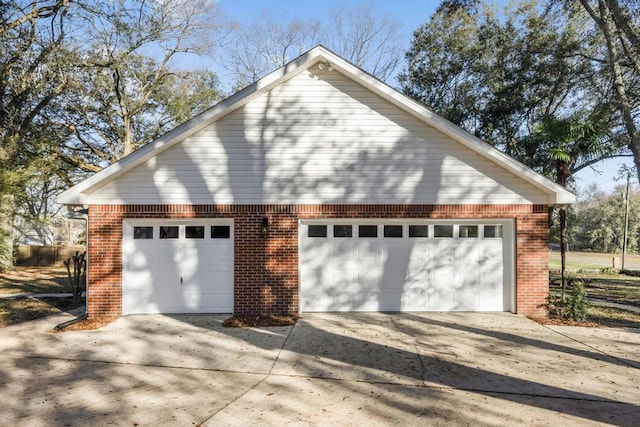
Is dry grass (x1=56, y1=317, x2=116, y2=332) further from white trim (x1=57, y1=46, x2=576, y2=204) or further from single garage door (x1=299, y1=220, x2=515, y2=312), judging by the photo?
single garage door (x1=299, y1=220, x2=515, y2=312)

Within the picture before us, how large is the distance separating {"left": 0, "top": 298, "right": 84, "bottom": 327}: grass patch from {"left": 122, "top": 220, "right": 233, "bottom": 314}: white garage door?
7.95 ft

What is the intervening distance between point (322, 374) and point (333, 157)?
A: 5.22 meters

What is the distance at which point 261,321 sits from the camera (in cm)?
862

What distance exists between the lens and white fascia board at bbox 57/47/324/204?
8.73m

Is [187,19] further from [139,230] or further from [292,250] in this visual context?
[292,250]

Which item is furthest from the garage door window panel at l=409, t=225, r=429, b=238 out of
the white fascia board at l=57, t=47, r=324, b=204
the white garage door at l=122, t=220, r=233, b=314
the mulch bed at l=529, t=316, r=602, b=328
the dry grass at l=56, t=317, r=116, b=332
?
the dry grass at l=56, t=317, r=116, b=332

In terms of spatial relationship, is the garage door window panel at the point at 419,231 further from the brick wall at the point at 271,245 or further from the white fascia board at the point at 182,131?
the white fascia board at the point at 182,131

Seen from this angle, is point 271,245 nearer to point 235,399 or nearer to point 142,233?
point 142,233

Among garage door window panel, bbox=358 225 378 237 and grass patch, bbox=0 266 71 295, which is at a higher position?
garage door window panel, bbox=358 225 378 237

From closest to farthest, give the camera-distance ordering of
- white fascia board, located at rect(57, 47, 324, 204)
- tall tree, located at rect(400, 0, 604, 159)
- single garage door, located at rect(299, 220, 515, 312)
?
white fascia board, located at rect(57, 47, 324, 204)
single garage door, located at rect(299, 220, 515, 312)
tall tree, located at rect(400, 0, 604, 159)

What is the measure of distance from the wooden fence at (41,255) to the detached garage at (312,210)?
59.1 feet

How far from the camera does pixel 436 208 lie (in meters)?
9.30

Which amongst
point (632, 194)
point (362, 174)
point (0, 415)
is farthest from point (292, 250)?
point (632, 194)

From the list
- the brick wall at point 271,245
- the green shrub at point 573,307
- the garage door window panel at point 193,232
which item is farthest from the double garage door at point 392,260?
the green shrub at point 573,307
